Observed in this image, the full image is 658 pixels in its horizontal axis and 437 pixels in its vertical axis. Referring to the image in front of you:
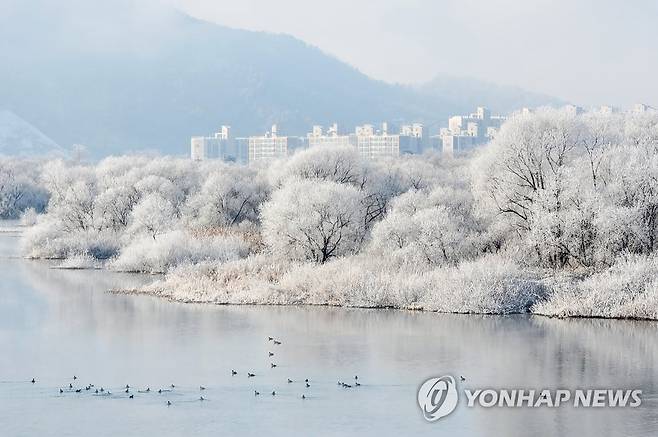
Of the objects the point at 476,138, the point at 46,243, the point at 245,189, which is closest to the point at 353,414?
the point at 46,243

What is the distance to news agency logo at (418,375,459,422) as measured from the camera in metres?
16.3

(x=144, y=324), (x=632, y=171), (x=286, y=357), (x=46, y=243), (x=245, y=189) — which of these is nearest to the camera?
(x=286, y=357)

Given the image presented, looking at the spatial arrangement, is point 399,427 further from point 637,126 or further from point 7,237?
point 7,237

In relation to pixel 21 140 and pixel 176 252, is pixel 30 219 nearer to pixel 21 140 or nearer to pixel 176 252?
pixel 176 252

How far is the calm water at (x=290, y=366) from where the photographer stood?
611 inches

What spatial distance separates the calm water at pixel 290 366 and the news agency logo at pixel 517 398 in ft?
0.80

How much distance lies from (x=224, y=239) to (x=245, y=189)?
41.9 feet

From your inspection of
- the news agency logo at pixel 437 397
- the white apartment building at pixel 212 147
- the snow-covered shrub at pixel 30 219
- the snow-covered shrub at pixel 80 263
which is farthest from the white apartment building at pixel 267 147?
the news agency logo at pixel 437 397

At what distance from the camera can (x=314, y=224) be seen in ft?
106

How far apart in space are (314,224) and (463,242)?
14.7ft

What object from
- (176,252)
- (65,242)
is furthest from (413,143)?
(176,252)

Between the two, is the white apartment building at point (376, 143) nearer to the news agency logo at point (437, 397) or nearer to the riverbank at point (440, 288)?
the riverbank at point (440, 288)

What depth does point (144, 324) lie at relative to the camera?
989 inches

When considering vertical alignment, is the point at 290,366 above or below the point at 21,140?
below
